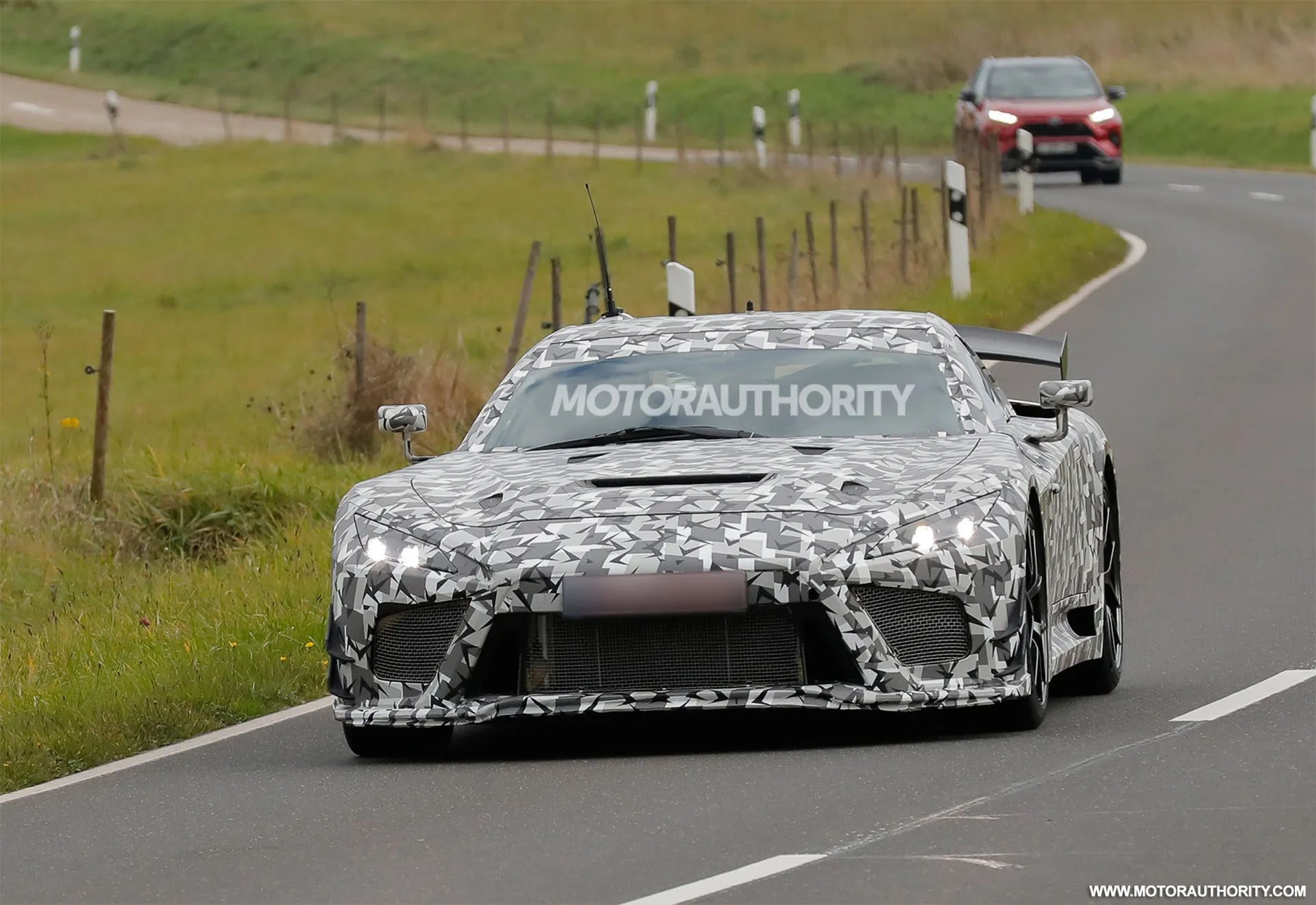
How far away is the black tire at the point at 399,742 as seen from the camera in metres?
9.23

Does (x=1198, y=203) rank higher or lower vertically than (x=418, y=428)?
lower

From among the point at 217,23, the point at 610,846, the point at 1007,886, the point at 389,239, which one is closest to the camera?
the point at 1007,886

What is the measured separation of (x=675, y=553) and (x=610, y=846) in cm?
135

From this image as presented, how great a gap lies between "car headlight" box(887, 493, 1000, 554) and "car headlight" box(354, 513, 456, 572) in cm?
128

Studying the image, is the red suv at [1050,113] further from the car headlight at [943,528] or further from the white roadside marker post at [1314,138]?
the car headlight at [943,528]

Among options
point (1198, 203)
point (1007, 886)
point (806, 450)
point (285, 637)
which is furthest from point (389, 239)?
point (1007, 886)

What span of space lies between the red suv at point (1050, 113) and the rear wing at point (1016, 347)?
87.6 ft

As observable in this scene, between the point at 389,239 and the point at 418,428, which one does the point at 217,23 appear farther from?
the point at 418,428

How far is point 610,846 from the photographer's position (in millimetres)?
7523

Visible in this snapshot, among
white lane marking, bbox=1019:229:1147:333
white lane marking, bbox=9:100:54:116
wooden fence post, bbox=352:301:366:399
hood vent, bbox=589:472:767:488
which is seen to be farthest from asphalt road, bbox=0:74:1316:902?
white lane marking, bbox=9:100:54:116

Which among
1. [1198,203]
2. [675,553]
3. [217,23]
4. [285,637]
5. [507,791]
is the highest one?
[675,553]

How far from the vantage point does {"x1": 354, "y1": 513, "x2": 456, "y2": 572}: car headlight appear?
8.91 metres

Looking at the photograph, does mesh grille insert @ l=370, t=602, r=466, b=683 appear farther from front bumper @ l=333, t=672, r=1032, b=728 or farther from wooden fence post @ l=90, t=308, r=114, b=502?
wooden fence post @ l=90, t=308, r=114, b=502
